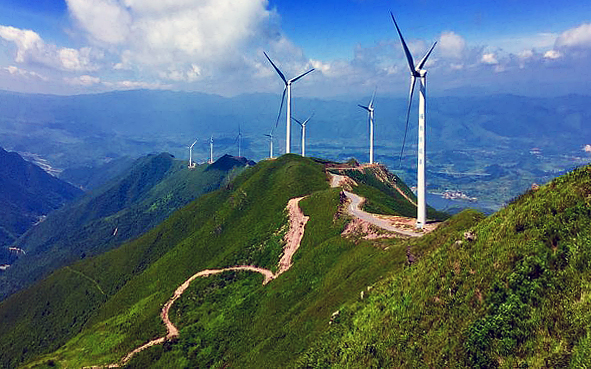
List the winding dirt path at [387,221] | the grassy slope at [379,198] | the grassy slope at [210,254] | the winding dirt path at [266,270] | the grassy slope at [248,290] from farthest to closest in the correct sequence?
the grassy slope at [379,198], the grassy slope at [210,254], the winding dirt path at [266,270], the winding dirt path at [387,221], the grassy slope at [248,290]

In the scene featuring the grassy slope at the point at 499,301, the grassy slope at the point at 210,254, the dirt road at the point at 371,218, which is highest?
the grassy slope at the point at 499,301

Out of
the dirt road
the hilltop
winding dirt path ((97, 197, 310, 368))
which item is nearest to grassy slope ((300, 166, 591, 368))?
the hilltop

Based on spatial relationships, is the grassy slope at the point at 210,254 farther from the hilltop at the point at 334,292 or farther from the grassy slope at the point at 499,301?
the grassy slope at the point at 499,301

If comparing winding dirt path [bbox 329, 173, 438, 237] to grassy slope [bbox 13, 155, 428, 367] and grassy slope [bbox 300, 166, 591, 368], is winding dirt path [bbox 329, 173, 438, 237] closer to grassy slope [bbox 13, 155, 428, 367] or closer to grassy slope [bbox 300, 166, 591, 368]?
grassy slope [bbox 13, 155, 428, 367]

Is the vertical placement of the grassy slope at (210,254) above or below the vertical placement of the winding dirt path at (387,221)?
below

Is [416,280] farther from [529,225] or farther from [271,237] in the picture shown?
[271,237]

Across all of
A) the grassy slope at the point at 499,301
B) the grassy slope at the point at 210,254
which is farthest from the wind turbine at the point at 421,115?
the grassy slope at the point at 210,254

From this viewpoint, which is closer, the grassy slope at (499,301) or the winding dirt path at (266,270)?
the grassy slope at (499,301)
